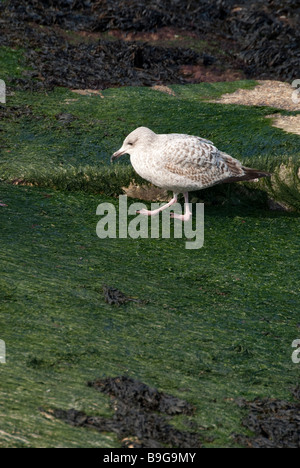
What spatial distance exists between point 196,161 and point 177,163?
24cm

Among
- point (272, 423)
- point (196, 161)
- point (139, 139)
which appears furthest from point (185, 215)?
point (272, 423)

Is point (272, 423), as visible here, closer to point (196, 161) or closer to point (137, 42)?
point (196, 161)

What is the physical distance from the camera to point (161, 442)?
3.82 meters

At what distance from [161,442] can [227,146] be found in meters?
5.78

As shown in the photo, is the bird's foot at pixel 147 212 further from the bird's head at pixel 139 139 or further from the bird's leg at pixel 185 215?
the bird's head at pixel 139 139

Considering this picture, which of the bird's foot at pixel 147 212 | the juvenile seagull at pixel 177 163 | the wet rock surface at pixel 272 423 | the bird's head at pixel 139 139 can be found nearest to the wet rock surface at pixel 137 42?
the bird's head at pixel 139 139

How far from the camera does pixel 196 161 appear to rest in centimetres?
721

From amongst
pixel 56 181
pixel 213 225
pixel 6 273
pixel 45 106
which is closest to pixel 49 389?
pixel 6 273

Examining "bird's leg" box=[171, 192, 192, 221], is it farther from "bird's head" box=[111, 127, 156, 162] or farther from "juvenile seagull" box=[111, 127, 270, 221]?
"bird's head" box=[111, 127, 156, 162]

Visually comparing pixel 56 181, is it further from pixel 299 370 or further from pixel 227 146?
pixel 299 370

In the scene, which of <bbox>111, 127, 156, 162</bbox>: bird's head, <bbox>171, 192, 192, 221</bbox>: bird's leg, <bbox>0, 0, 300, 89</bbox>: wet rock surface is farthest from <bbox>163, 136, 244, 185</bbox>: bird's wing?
<bbox>0, 0, 300, 89</bbox>: wet rock surface

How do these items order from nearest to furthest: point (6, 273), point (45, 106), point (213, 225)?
point (6, 273)
point (213, 225)
point (45, 106)

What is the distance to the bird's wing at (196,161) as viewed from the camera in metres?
7.11

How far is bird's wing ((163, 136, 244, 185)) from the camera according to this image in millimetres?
7113
